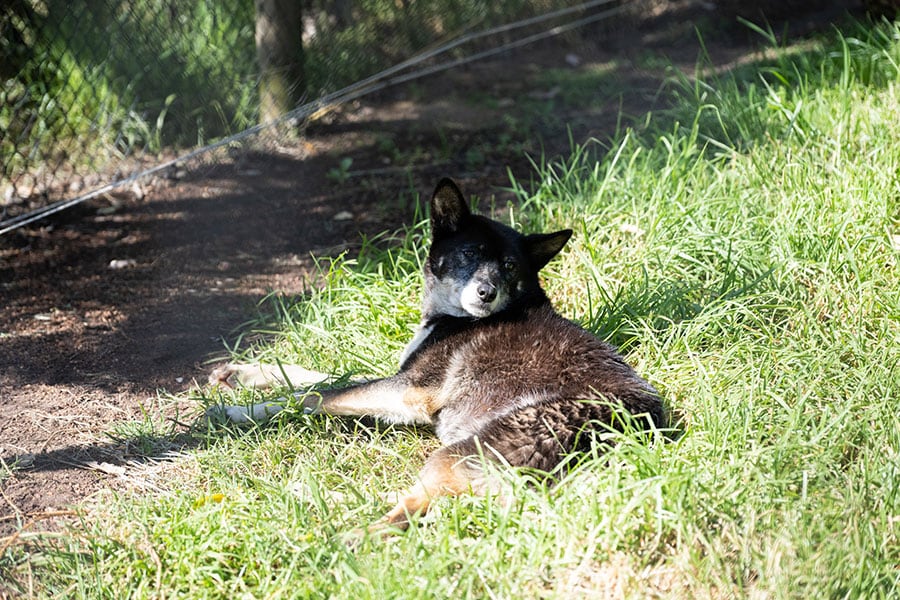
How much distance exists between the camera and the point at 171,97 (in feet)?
20.0

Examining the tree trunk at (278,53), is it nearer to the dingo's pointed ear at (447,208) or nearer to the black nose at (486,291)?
the dingo's pointed ear at (447,208)

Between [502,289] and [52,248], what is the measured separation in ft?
10.2

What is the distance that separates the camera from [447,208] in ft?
12.0

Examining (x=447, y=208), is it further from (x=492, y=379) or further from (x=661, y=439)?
(x=661, y=439)

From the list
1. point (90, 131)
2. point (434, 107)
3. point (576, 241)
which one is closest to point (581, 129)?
point (434, 107)

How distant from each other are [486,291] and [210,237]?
265cm

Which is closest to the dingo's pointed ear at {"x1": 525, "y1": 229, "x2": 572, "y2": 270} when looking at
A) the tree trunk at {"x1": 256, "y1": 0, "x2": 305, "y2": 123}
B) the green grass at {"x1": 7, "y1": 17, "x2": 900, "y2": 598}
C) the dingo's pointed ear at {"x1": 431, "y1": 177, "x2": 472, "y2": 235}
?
the dingo's pointed ear at {"x1": 431, "y1": 177, "x2": 472, "y2": 235}

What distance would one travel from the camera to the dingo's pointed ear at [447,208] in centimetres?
357

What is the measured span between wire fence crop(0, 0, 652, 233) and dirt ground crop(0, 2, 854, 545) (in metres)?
0.27

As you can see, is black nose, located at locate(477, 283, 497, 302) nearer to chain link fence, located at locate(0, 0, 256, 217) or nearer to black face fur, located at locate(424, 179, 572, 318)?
black face fur, located at locate(424, 179, 572, 318)

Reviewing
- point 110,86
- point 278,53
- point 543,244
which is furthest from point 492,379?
point 110,86

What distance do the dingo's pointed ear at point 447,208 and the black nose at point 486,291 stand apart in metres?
0.33

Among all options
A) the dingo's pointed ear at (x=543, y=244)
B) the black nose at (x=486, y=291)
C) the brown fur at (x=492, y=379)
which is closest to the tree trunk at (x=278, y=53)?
the brown fur at (x=492, y=379)

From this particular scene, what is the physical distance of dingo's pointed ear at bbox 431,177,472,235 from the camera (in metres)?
3.57
